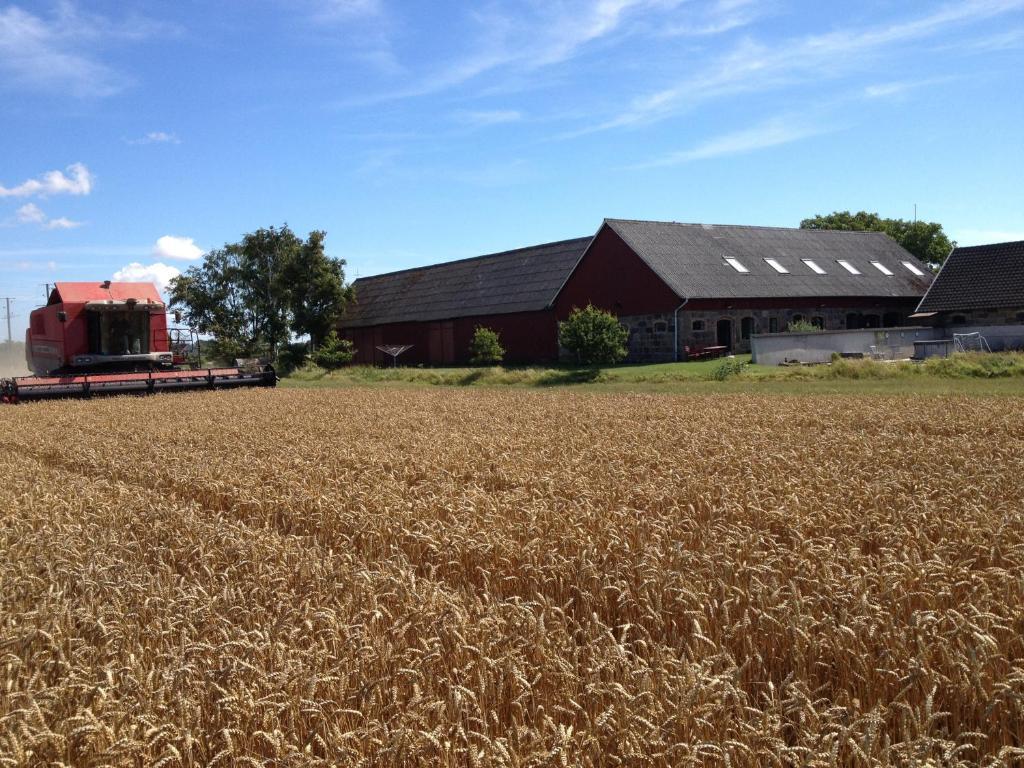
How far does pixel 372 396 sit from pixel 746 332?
72.8ft

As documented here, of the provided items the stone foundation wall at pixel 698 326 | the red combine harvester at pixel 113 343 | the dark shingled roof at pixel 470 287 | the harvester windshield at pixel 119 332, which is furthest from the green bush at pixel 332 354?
the harvester windshield at pixel 119 332

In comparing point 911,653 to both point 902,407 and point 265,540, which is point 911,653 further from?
point 902,407

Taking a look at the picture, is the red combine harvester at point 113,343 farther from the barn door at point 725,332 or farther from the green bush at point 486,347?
the barn door at point 725,332

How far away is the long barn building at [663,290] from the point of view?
41406mm

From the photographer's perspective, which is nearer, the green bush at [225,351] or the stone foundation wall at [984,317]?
the stone foundation wall at [984,317]

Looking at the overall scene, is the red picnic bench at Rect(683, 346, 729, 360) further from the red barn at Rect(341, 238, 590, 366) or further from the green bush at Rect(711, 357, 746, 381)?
the red barn at Rect(341, 238, 590, 366)

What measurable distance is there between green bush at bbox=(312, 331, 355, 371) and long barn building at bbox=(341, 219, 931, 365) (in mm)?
3661

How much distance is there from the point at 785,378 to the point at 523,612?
90.8ft

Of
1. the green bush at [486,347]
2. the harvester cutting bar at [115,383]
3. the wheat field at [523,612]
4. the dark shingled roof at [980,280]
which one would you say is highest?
the dark shingled roof at [980,280]

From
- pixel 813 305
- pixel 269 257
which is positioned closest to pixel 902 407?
pixel 813 305

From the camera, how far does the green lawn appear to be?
86.9 feet

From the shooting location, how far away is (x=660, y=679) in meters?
4.09

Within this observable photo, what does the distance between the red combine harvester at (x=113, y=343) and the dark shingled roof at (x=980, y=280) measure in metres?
33.8

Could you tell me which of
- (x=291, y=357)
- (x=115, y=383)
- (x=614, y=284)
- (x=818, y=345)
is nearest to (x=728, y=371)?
(x=818, y=345)
